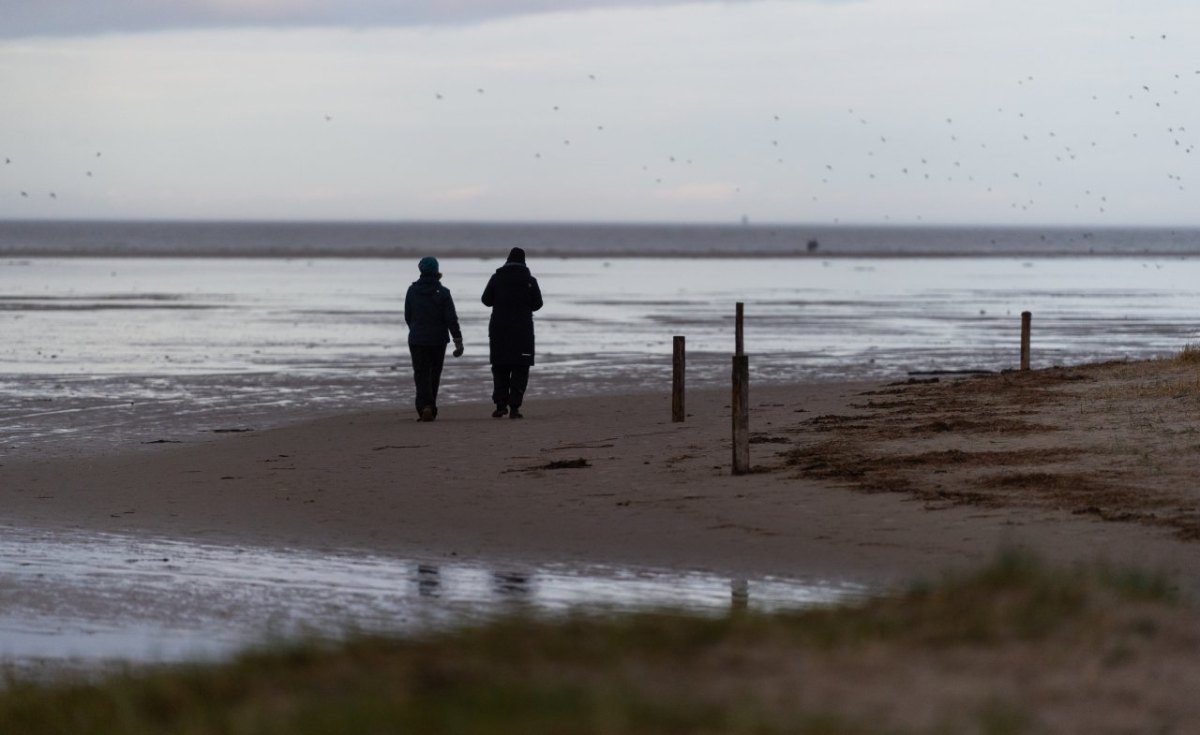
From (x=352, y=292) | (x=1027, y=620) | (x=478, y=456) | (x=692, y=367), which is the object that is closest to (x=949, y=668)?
(x=1027, y=620)

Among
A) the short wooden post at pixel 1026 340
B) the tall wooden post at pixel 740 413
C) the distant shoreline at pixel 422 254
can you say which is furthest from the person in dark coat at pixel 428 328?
the distant shoreline at pixel 422 254

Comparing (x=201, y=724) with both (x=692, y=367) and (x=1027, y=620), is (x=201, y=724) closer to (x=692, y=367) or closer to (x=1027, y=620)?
(x=1027, y=620)

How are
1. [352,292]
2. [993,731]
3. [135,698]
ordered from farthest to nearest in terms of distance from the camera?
[352,292] < [135,698] < [993,731]

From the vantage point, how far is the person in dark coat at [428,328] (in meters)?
18.1

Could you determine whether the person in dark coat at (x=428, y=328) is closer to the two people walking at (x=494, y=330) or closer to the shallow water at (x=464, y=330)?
the two people walking at (x=494, y=330)

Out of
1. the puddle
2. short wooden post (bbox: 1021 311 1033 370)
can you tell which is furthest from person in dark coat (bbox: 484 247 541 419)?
the puddle

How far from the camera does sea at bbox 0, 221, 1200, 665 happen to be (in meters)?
9.03

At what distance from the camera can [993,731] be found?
17.1 ft

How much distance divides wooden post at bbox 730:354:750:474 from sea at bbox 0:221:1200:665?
316 centimetres

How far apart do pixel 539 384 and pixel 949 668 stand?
1795 centimetres

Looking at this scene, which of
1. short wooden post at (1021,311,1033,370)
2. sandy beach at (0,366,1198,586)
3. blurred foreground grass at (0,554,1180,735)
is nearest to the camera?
blurred foreground grass at (0,554,1180,735)

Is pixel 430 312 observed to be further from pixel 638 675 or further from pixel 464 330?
pixel 464 330

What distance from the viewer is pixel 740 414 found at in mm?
12766

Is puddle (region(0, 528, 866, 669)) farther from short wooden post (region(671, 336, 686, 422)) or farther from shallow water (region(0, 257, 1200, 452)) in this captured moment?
short wooden post (region(671, 336, 686, 422))
